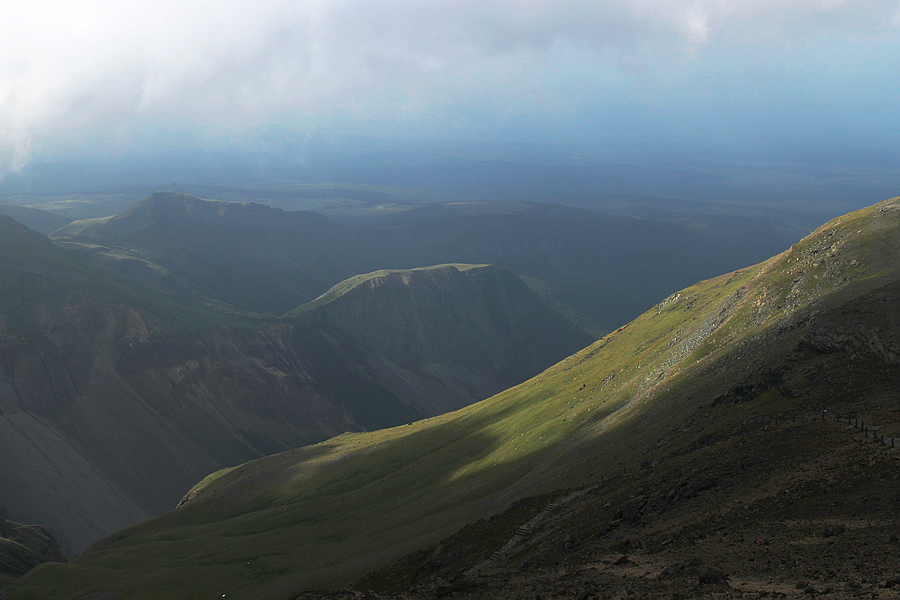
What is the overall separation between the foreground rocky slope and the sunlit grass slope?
35781 mm

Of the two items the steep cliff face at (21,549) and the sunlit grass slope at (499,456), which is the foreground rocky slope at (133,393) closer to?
the steep cliff face at (21,549)

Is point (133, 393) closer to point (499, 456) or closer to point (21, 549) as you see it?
point (21, 549)

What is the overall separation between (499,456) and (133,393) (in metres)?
109

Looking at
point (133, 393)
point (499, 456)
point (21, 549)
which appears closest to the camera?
point (499, 456)

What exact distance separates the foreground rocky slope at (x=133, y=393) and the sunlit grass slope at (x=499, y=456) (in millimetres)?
35781

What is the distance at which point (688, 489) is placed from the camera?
34156mm

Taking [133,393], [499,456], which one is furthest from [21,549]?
[133,393]

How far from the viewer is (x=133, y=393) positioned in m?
148

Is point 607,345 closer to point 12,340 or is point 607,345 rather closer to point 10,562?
point 10,562

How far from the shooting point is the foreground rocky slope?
4776 inches

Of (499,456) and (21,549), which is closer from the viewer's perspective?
(499,456)

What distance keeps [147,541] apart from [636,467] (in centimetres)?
6624

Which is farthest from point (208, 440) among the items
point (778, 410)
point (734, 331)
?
point (778, 410)

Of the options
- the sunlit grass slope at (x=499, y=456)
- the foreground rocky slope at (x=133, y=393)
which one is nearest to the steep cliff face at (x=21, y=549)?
the sunlit grass slope at (x=499, y=456)
